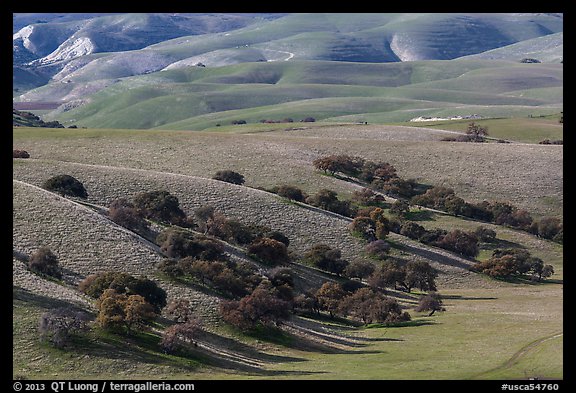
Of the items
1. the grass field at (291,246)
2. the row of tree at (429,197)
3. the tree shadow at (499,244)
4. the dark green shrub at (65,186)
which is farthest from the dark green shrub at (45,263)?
the tree shadow at (499,244)

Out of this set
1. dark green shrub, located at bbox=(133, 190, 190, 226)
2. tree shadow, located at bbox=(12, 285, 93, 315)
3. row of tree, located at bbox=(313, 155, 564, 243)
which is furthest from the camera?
row of tree, located at bbox=(313, 155, 564, 243)

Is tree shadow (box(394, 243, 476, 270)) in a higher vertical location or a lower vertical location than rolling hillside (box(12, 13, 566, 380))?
lower

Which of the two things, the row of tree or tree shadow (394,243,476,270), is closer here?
tree shadow (394,243,476,270)

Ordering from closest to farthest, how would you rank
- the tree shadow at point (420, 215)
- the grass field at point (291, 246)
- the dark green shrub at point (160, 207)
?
the grass field at point (291, 246)
the dark green shrub at point (160, 207)
the tree shadow at point (420, 215)

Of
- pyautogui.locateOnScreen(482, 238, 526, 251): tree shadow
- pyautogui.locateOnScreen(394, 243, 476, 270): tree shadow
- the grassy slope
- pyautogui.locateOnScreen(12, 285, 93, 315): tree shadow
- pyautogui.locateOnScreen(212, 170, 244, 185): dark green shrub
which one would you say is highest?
pyautogui.locateOnScreen(12, 285, 93, 315): tree shadow

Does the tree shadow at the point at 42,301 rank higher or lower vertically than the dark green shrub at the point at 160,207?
higher

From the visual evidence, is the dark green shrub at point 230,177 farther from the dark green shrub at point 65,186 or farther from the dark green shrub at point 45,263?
the dark green shrub at point 45,263

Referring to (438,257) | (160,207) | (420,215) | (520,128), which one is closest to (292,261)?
(160,207)

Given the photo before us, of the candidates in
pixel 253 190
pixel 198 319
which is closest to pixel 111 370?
pixel 198 319

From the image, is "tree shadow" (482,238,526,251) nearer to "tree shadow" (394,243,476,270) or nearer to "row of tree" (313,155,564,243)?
"row of tree" (313,155,564,243)

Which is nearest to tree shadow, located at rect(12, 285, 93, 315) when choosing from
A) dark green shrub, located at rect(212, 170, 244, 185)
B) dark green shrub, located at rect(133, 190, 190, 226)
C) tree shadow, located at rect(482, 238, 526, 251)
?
dark green shrub, located at rect(133, 190, 190, 226)
